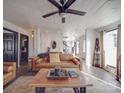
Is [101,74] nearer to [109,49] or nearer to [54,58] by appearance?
[109,49]

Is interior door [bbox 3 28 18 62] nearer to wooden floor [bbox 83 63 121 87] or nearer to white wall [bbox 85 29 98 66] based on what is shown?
wooden floor [bbox 83 63 121 87]

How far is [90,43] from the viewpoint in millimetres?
9820

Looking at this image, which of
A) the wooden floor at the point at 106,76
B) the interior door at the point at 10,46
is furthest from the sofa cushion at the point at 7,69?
the interior door at the point at 10,46

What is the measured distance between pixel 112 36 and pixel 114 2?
14.1ft

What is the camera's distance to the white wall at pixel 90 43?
977 centimetres

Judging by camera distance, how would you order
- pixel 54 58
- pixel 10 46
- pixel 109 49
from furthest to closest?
pixel 10 46, pixel 109 49, pixel 54 58

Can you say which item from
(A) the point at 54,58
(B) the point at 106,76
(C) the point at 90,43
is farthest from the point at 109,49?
(A) the point at 54,58

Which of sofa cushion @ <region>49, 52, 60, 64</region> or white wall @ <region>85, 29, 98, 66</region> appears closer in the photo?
sofa cushion @ <region>49, 52, 60, 64</region>

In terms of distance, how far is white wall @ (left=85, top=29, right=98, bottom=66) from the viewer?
32.1ft

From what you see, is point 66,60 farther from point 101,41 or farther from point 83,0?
point 83,0

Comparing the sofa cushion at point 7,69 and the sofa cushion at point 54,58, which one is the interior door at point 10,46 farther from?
the sofa cushion at point 7,69

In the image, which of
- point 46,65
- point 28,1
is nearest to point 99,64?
point 46,65

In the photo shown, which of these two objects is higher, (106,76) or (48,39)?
(48,39)

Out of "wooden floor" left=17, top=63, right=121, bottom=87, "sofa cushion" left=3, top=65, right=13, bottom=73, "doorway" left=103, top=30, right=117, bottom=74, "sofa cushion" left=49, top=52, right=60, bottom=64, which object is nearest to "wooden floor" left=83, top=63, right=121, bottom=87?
"wooden floor" left=17, top=63, right=121, bottom=87
